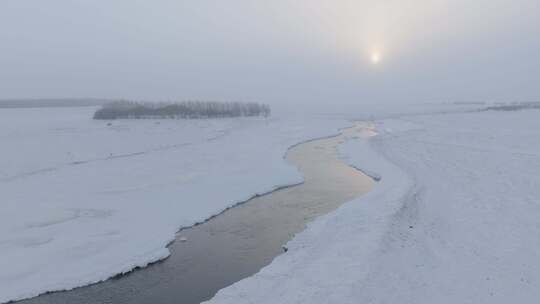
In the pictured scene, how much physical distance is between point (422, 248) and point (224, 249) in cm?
754

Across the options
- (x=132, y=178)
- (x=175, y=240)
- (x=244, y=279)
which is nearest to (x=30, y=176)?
(x=132, y=178)

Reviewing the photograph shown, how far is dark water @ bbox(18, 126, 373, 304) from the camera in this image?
1213 cm

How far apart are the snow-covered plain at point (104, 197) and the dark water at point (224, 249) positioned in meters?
0.67

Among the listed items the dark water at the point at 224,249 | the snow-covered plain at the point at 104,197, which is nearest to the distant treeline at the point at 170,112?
the snow-covered plain at the point at 104,197

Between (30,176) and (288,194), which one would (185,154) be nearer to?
(30,176)

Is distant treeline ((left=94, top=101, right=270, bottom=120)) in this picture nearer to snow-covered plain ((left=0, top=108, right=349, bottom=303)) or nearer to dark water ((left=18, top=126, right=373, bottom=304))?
snow-covered plain ((left=0, top=108, right=349, bottom=303))

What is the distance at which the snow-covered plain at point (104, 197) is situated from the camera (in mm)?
13859

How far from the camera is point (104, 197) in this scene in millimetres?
21578

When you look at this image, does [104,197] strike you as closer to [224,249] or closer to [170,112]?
[224,249]

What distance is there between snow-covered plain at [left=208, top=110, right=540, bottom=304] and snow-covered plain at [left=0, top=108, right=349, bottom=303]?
572 cm

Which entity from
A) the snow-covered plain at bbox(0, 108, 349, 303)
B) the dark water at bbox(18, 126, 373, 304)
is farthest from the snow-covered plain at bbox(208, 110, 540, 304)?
the snow-covered plain at bbox(0, 108, 349, 303)

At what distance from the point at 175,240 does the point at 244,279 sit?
5.06m

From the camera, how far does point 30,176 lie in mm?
26156

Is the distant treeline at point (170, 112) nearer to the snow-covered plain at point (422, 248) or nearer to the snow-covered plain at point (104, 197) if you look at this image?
the snow-covered plain at point (104, 197)
